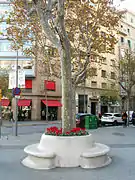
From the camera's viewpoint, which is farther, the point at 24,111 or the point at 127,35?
the point at 127,35

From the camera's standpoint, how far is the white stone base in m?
6.01

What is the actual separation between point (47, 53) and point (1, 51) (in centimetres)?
1609

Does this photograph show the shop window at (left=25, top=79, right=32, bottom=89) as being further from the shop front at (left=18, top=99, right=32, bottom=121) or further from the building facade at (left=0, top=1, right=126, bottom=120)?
the shop front at (left=18, top=99, right=32, bottom=121)

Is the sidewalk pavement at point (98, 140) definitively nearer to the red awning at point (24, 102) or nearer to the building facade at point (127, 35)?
the red awning at point (24, 102)

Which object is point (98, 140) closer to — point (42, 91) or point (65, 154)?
point (65, 154)

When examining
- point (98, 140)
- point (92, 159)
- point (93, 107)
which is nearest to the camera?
point (92, 159)

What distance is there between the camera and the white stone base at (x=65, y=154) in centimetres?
601

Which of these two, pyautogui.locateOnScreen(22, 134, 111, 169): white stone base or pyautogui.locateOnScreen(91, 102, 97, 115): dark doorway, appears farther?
pyautogui.locateOnScreen(91, 102, 97, 115): dark doorway

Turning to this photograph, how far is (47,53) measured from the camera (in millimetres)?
17000

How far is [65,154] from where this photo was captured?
6.18m

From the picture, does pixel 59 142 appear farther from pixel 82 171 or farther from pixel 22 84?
pixel 22 84

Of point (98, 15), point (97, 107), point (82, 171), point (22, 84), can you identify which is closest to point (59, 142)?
point (82, 171)

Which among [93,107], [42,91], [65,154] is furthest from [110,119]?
[65,154]

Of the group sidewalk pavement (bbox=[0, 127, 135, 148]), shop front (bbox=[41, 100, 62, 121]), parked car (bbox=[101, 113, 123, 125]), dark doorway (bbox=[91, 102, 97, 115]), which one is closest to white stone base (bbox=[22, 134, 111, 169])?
sidewalk pavement (bbox=[0, 127, 135, 148])
